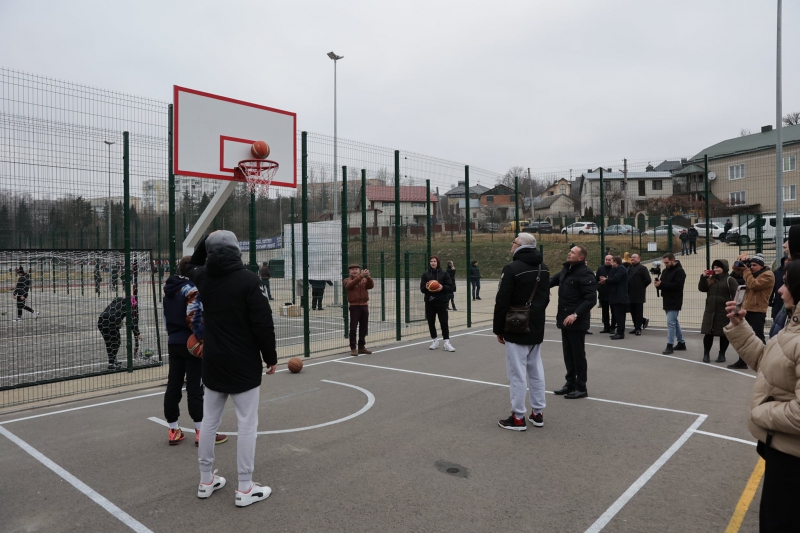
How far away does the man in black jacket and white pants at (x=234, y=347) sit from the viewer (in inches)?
163

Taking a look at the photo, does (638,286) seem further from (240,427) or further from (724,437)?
(240,427)

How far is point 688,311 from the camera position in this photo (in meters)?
16.8

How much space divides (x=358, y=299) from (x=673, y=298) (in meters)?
6.22

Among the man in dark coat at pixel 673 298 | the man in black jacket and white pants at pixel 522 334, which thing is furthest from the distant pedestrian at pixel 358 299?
the man in dark coat at pixel 673 298

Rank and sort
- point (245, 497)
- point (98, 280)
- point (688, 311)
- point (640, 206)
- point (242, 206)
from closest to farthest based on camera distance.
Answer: point (245, 497) < point (98, 280) < point (242, 206) < point (688, 311) < point (640, 206)

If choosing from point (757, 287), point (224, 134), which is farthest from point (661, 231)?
point (224, 134)

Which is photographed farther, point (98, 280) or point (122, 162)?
point (98, 280)

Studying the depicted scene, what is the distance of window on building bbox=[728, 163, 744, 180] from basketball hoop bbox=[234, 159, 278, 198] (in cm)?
1343

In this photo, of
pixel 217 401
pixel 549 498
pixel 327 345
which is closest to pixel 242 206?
pixel 327 345

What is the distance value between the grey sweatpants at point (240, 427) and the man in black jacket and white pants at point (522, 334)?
2.80 meters

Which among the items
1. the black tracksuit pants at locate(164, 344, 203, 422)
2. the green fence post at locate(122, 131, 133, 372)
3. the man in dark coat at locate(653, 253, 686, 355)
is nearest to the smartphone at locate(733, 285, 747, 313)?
the black tracksuit pants at locate(164, 344, 203, 422)

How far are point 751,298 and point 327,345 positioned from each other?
7973 millimetres

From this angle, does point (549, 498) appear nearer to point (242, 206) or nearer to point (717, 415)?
point (717, 415)

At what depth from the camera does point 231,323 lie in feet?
13.6
